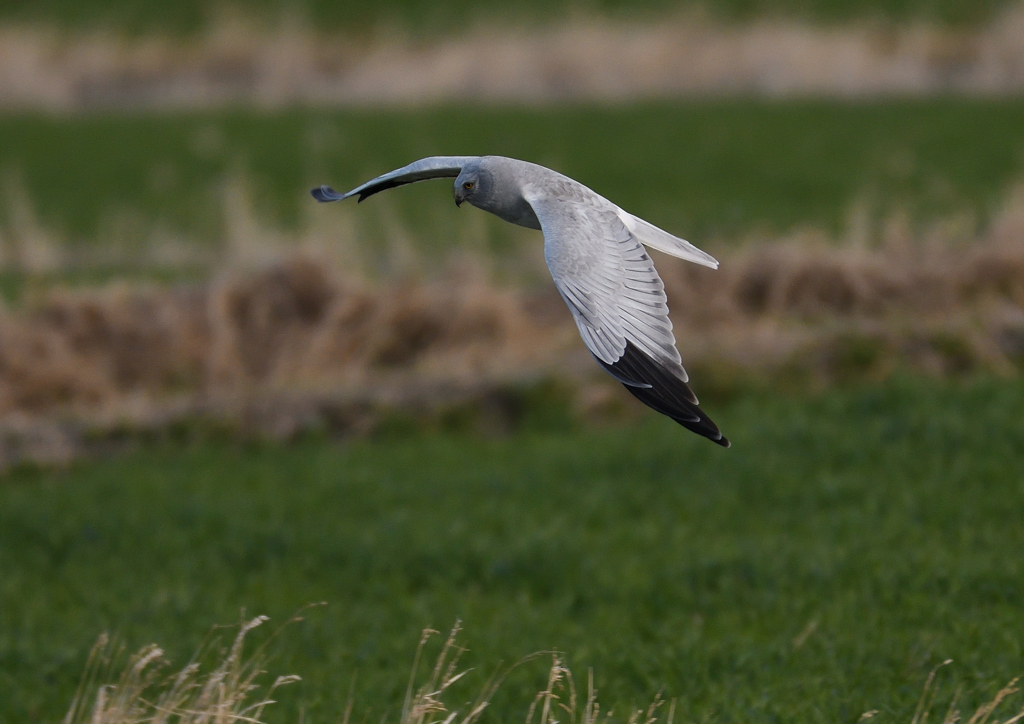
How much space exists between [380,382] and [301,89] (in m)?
23.3

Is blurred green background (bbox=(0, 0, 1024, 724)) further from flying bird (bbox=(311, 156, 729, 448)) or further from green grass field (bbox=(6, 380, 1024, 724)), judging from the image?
flying bird (bbox=(311, 156, 729, 448))

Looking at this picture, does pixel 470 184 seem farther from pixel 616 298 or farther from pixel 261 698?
pixel 261 698

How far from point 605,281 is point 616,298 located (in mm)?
71

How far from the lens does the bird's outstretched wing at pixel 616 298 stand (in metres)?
3.95

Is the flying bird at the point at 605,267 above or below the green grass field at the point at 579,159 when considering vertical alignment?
below

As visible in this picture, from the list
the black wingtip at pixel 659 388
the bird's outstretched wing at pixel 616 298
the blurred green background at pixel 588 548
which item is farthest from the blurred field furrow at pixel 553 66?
the black wingtip at pixel 659 388

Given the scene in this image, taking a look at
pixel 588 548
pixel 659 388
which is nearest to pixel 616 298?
pixel 659 388

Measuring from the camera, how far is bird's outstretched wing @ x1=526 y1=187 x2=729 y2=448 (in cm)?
395

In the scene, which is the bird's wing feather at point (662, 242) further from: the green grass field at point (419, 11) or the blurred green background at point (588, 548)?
the green grass field at point (419, 11)

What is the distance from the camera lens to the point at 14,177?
24516mm

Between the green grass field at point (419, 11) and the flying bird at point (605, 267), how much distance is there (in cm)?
2930

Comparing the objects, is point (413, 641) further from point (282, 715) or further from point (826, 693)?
point (826, 693)

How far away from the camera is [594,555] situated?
26.0 ft

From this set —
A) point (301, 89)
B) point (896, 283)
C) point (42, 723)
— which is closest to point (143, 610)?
point (42, 723)
